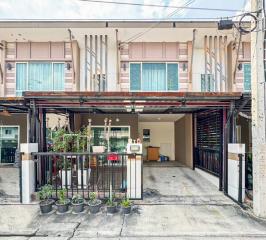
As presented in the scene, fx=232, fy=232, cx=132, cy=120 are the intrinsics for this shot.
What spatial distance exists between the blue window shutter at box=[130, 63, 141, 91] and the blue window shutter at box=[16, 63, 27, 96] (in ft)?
16.2

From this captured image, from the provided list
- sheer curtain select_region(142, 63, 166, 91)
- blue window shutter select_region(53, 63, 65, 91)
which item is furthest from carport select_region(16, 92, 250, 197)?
blue window shutter select_region(53, 63, 65, 91)

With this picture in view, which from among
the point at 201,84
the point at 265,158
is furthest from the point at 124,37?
the point at 265,158

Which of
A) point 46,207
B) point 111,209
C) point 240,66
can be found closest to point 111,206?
point 111,209

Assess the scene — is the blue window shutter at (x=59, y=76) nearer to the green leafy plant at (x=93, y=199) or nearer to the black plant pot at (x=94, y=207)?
the green leafy plant at (x=93, y=199)

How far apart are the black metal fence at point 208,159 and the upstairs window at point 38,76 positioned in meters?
6.75

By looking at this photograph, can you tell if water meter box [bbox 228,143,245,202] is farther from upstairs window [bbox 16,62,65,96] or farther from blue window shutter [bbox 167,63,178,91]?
upstairs window [bbox 16,62,65,96]

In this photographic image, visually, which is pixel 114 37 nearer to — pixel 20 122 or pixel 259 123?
pixel 20 122

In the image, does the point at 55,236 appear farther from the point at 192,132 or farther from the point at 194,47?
the point at 194,47

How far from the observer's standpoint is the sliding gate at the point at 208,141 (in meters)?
7.34

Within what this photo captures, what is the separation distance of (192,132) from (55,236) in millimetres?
7234

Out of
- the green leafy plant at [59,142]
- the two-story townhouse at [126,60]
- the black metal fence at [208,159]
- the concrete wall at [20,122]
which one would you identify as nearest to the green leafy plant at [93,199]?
the green leafy plant at [59,142]

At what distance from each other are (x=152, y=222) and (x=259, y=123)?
2931 millimetres

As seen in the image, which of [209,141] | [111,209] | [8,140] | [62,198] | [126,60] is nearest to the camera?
[111,209]

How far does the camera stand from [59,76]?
35.6ft
